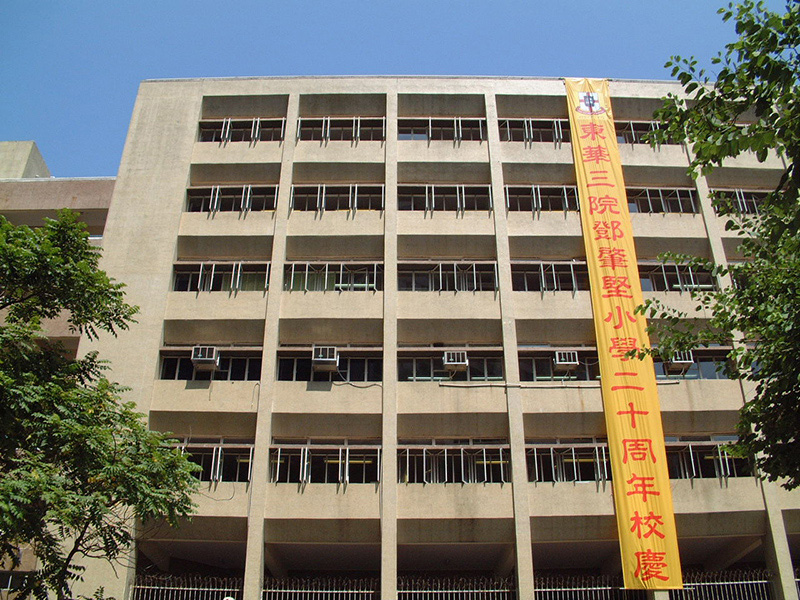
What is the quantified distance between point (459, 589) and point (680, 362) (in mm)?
9792

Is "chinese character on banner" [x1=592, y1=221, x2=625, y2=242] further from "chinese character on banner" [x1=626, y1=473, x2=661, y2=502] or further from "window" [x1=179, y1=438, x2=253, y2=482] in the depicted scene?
"window" [x1=179, y1=438, x2=253, y2=482]

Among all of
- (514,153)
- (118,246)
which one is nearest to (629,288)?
(514,153)

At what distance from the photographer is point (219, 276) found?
22625 millimetres

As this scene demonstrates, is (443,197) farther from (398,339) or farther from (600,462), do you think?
(600,462)

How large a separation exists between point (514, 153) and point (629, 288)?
6.90m

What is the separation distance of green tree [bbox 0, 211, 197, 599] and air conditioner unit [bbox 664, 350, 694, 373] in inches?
584

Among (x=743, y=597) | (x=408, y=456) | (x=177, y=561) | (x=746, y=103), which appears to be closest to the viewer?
(x=746, y=103)

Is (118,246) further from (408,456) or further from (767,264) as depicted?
(767,264)

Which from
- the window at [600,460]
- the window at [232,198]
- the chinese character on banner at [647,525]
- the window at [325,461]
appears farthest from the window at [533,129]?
the chinese character on banner at [647,525]

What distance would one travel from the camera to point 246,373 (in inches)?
824

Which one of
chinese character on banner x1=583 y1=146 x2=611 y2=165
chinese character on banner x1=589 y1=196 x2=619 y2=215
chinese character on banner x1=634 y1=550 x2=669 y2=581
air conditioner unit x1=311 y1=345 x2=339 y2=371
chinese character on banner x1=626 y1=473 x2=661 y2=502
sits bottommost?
chinese character on banner x1=634 y1=550 x2=669 y2=581

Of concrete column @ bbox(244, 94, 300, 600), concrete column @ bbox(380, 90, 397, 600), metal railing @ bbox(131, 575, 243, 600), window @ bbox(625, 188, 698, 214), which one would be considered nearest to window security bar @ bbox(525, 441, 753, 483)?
concrete column @ bbox(380, 90, 397, 600)

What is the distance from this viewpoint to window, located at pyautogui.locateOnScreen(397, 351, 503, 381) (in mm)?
20953

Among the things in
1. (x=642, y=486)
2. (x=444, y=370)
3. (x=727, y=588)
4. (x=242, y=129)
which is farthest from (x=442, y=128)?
(x=727, y=588)
